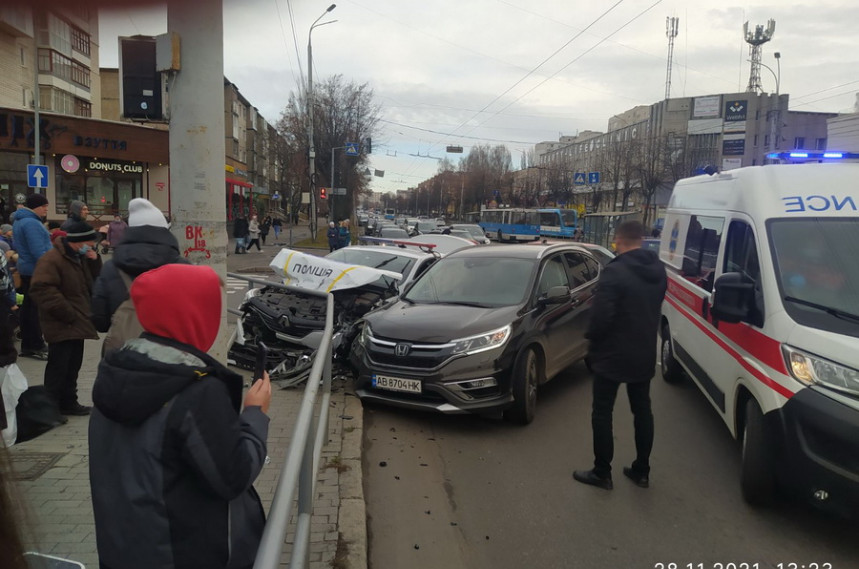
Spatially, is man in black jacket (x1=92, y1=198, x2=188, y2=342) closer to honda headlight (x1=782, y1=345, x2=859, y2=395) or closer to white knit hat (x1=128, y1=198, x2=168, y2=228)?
white knit hat (x1=128, y1=198, x2=168, y2=228)

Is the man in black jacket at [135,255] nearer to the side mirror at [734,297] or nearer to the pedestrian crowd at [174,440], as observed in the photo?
the pedestrian crowd at [174,440]

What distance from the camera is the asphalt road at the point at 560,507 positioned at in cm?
371

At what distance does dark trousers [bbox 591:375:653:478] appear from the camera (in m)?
4.51

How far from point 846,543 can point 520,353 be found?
2.85 metres

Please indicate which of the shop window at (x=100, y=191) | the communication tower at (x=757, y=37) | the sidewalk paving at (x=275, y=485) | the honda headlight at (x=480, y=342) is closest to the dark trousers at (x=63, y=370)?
the sidewalk paving at (x=275, y=485)

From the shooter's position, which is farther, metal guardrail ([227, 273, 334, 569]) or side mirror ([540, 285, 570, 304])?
side mirror ([540, 285, 570, 304])

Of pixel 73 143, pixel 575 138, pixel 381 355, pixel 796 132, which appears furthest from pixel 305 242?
pixel 575 138

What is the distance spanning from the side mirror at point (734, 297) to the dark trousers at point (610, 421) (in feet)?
2.55

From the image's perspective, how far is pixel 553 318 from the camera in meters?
6.72

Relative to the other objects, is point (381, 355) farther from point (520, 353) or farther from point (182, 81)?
point (182, 81)

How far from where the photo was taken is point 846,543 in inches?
151

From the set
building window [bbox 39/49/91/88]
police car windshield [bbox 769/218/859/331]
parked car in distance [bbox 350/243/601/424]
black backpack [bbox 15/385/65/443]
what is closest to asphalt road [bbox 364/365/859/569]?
parked car in distance [bbox 350/243/601/424]

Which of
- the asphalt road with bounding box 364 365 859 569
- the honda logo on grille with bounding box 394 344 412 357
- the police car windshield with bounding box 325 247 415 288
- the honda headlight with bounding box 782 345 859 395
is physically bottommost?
the asphalt road with bounding box 364 365 859 569

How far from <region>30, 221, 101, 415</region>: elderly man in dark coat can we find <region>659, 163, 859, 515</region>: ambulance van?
205 inches
